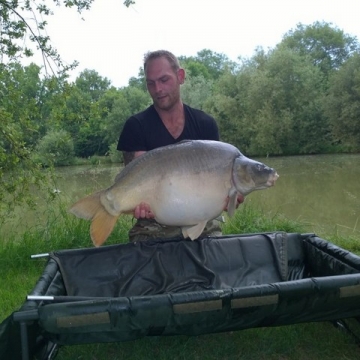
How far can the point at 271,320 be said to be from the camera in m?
1.26

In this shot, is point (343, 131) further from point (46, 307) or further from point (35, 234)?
point (46, 307)

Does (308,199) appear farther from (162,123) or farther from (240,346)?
(240,346)

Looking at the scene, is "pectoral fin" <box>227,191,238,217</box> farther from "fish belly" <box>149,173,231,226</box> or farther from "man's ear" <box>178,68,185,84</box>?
"man's ear" <box>178,68,185,84</box>

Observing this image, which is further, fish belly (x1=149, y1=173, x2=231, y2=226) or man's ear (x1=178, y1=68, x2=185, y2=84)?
man's ear (x1=178, y1=68, x2=185, y2=84)

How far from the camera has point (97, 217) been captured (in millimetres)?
1485

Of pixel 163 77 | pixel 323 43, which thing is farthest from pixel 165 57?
pixel 323 43

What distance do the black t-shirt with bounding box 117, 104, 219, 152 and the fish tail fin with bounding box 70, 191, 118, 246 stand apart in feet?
1.62

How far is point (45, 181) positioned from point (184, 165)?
5.42 ft

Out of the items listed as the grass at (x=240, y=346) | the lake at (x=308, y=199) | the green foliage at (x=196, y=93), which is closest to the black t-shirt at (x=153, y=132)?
the grass at (x=240, y=346)

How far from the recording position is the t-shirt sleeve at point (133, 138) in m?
1.93

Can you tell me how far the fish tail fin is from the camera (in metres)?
1.48

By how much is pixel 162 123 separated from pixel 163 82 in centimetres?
19

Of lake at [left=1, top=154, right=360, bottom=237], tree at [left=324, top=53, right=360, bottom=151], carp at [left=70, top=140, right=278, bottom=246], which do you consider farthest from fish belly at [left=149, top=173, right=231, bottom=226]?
tree at [left=324, top=53, right=360, bottom=151]

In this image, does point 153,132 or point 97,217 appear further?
point 153,132
